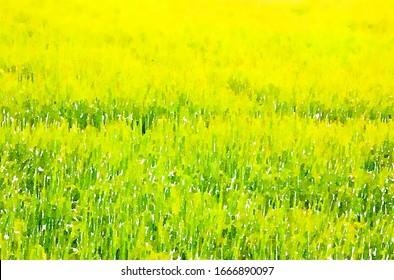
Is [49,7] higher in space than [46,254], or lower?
higher

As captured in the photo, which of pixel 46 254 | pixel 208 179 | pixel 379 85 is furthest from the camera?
pixel 379 85

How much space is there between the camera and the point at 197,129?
12.8 feet

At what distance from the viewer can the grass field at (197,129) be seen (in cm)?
299

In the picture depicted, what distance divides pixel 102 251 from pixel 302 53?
2.84 m

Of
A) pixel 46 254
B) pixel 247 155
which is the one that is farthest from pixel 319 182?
pixel 46 254

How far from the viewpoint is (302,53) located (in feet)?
16.5

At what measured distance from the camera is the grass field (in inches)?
118
